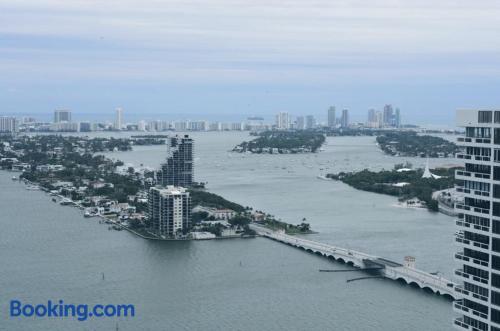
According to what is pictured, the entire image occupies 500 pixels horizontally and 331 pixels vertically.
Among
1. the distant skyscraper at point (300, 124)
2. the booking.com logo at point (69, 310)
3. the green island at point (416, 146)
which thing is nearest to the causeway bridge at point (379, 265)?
the booking.com logo at point (69, 310)

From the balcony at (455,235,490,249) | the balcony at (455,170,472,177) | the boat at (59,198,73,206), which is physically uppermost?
the balcony at (455,170,472,177)

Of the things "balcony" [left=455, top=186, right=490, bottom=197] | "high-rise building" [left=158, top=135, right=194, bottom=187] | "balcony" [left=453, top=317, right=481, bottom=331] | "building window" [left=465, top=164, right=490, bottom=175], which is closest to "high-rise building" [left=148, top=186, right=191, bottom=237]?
"high-rise building" [left=158, top=135, right=194, bottom=187]

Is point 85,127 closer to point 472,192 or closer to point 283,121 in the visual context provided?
point 283,121

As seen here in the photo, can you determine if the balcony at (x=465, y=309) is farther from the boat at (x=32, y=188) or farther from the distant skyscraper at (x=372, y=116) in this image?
the distant skyscraper at (x=372, y=116)

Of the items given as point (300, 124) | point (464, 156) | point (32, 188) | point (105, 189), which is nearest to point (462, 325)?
point (464, 156)

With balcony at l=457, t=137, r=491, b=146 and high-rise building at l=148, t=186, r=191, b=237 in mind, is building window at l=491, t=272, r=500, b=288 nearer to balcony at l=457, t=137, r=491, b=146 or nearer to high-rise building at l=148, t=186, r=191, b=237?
balcony at l=457, t=137, r=491, b=146

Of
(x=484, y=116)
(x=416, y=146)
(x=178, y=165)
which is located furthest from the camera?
(x=416, y=146)
